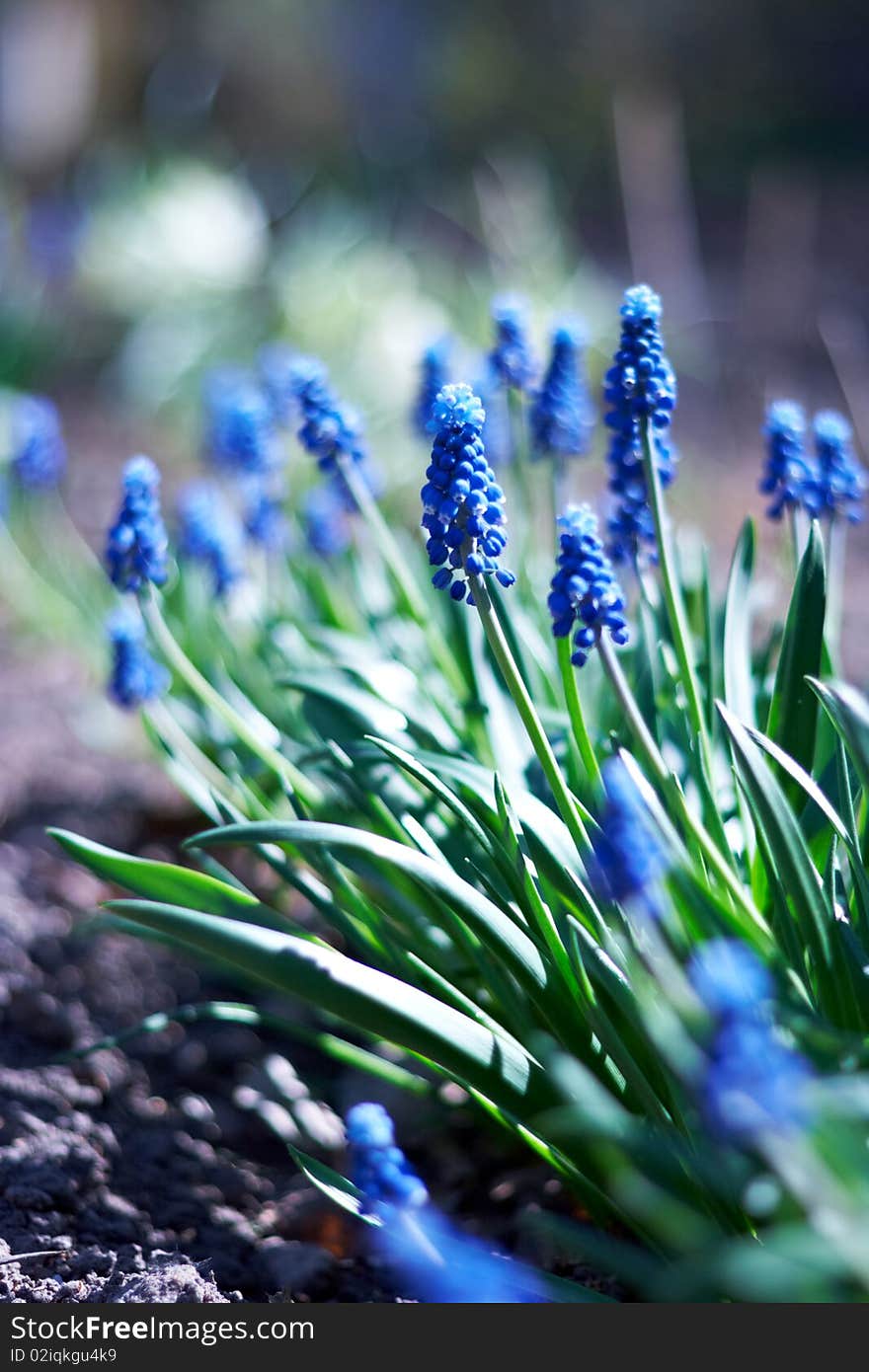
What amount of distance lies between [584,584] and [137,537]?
34.0 inches

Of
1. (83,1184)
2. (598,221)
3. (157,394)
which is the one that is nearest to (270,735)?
(83,1184)

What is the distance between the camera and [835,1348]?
1.48 meters

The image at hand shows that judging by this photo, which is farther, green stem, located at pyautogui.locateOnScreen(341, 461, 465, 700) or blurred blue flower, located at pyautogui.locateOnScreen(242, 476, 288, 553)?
blurred blue flower, located at pyautogui.locateOnScreen(242, 476, 288, 553)

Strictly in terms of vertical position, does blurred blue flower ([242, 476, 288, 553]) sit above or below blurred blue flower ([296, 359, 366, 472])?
above

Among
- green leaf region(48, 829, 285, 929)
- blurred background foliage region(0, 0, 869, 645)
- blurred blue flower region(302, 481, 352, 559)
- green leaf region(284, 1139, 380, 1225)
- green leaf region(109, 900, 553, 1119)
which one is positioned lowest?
green leaf region(284, 1139, 380, 1225)

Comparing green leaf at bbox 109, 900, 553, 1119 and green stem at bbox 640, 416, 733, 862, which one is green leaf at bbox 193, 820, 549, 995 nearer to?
green leaf at bbox 109, 900, 553, 1119

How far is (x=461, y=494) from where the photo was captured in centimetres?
157

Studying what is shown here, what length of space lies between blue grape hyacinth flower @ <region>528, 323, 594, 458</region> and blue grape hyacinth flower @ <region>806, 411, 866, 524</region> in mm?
480

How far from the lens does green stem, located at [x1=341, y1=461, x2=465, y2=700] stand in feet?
7.43

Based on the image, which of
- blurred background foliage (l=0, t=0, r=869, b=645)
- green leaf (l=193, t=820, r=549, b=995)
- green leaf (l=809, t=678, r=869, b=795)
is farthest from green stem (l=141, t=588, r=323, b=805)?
blurred background foliage (l=0, t=0, r=869, b=645)

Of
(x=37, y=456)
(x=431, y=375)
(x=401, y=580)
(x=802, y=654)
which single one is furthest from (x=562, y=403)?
(x=37, y=456)

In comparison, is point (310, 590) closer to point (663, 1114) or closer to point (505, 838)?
point (505, 838)

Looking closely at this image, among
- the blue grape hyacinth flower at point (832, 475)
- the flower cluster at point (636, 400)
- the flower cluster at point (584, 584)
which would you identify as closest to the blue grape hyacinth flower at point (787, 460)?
the blue grape hyacinth flower at point (832, 475)

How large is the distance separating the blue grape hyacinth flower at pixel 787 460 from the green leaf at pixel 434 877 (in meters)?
0.89
